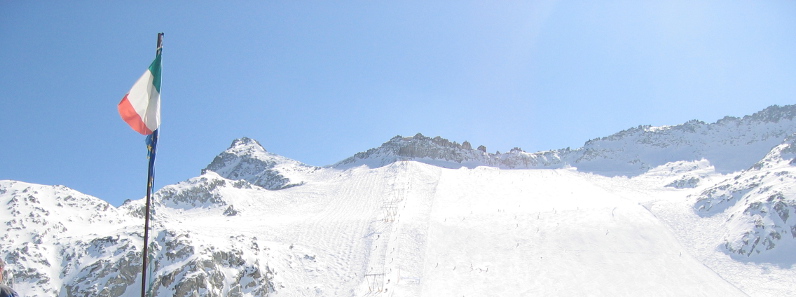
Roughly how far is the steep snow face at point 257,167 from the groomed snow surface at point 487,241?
38.0ft

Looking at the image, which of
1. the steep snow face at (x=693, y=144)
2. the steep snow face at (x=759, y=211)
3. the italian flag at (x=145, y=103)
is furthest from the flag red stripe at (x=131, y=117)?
the steep snow face at (x=693, y=144)

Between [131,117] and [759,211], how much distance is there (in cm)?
3776

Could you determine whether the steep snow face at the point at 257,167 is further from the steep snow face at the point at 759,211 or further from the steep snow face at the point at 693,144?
the steep snow face at the point at 759,211

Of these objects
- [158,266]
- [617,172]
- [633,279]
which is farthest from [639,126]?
[158,266]

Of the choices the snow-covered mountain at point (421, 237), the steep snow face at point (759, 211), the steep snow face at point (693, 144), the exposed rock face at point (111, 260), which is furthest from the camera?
the steep snow face at point (693, 144)

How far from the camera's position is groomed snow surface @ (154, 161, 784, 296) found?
25594 millimetres

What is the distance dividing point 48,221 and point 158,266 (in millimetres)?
12518

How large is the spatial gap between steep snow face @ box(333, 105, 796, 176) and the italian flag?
2227 inches

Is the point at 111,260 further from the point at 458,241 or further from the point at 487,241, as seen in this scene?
the point at 487,241

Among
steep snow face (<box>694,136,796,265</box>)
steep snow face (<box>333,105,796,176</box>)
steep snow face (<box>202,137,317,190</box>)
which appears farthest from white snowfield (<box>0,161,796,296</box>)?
steep snow face (<box>333,105,796,176</box>)

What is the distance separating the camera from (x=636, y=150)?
245 ft

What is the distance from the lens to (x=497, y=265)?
1123 inches

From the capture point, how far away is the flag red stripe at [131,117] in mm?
9391

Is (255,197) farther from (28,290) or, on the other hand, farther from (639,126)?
(639,126)
